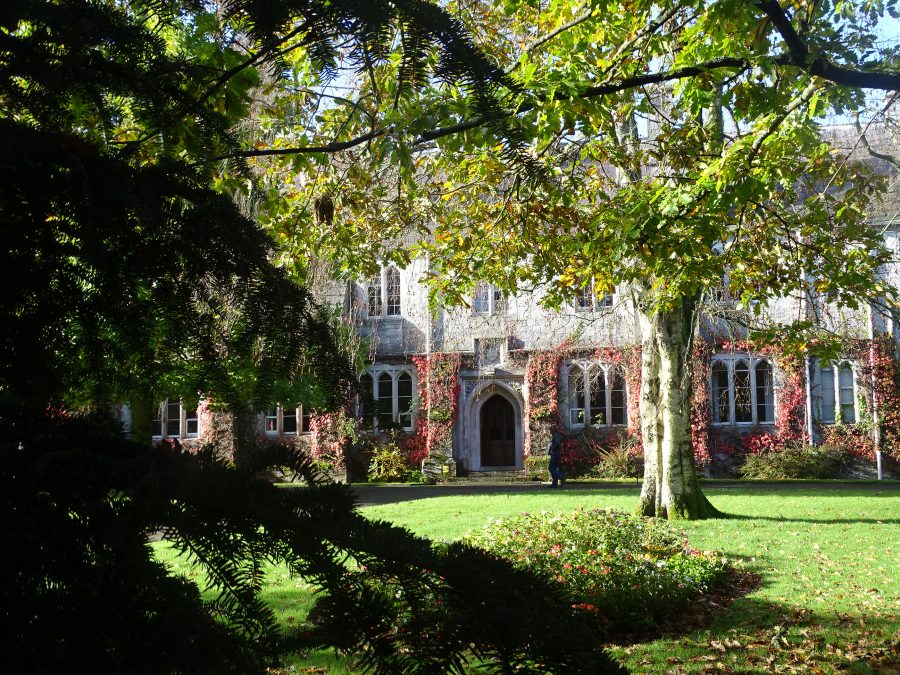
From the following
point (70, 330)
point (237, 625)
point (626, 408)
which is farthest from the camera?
point (626, 408)

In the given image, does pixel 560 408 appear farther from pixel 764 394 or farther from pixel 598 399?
pixel 764 394

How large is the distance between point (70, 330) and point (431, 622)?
117cm

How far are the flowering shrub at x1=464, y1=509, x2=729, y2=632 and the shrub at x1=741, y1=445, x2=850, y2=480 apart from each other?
14229mm

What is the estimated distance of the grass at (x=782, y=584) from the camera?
5266mm

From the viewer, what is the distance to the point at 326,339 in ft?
6.03

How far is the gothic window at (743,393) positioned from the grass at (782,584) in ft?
23.9

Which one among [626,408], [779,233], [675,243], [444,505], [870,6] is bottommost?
[444,505]

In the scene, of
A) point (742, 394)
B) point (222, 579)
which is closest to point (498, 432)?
point (742, 394)

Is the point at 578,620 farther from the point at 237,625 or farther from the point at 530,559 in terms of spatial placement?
the point at 530,559

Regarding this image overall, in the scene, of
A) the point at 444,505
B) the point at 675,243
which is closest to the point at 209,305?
the point at 675,243

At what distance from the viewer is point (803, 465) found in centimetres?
2180

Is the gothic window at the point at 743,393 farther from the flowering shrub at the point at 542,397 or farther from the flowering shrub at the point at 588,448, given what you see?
the flowering shrub at the point at 542,397

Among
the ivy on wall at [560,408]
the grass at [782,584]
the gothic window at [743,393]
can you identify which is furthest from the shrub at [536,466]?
the grass at [782,584]

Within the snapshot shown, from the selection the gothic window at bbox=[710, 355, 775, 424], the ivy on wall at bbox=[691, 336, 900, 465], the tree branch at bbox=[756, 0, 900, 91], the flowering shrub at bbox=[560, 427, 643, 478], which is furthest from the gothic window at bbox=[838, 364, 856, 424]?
the tree branch at bbox=[756, 0, 900, 91]
